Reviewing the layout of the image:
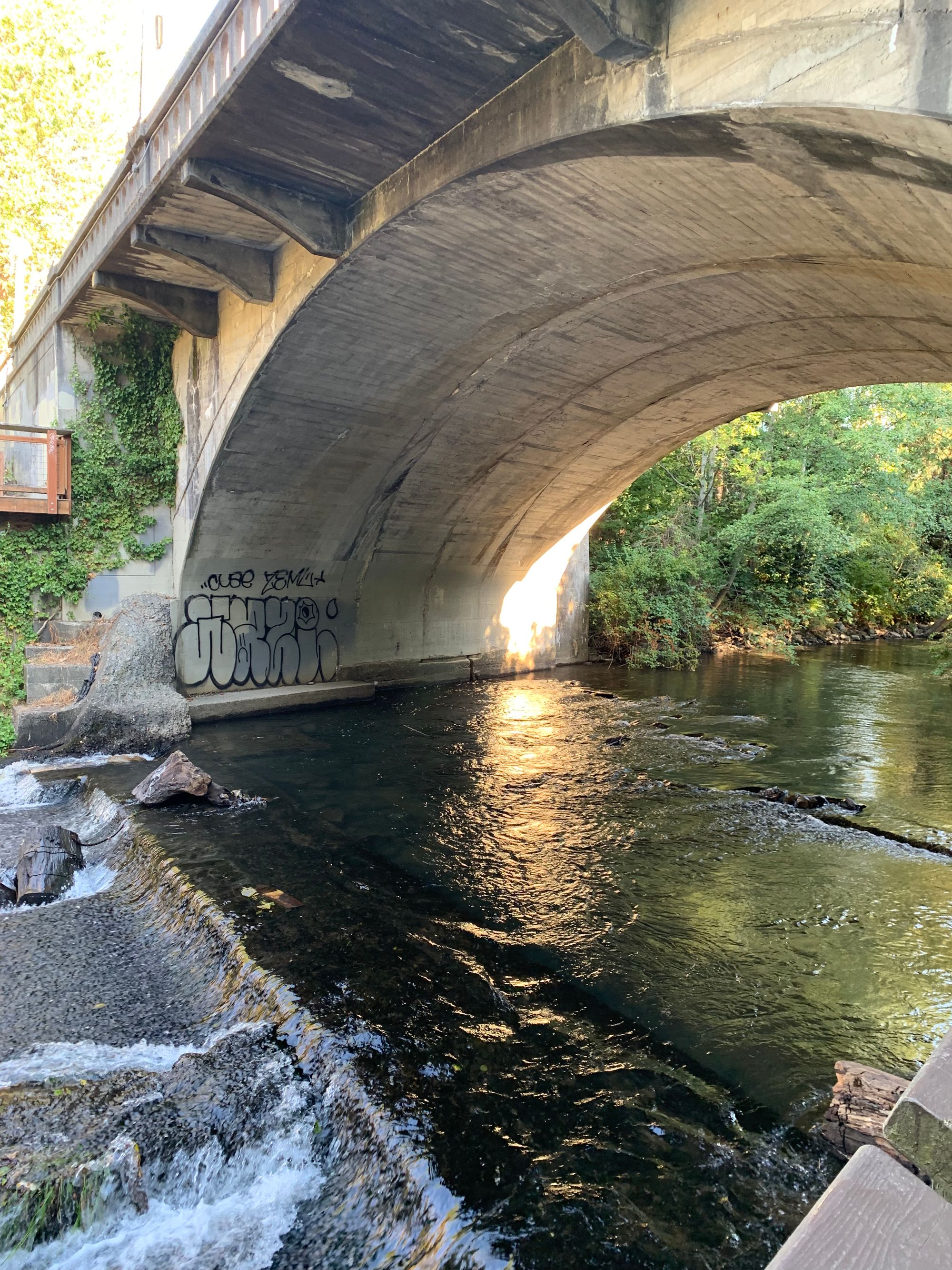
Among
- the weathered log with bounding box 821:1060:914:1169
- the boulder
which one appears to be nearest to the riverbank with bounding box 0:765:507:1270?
the weathered log with bounding box 821:1060:914:1169

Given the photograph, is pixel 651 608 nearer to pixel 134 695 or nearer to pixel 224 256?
pixel 134 695

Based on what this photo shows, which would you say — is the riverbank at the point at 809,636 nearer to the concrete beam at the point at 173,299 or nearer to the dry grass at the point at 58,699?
the concrete beam at the point at 173,299

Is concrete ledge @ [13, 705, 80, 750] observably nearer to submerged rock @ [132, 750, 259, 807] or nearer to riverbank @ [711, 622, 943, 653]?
submerged rock @ [132, 750, 259, 807]

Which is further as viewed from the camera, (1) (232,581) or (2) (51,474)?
(1) (232,581)

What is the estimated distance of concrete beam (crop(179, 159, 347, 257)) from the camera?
8.14 metres

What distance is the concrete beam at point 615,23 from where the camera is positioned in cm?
491

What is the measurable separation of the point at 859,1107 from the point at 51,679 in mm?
11209

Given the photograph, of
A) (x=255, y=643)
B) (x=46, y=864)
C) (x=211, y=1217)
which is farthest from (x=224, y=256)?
(x=211, y=1217)

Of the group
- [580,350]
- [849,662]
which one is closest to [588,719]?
[580,350]

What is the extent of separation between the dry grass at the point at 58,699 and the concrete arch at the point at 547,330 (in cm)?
248

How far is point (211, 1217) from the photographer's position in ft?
11.4

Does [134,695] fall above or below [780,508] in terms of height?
below

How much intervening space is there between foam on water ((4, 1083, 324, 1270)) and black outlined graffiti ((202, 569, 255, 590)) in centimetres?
1043

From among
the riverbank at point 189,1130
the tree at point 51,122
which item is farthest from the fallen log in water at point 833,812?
the tree at point 51,122
